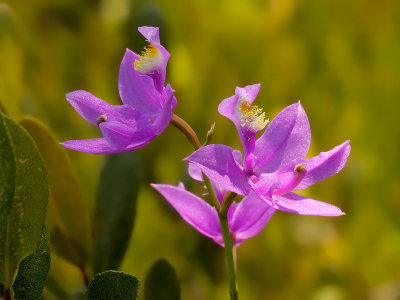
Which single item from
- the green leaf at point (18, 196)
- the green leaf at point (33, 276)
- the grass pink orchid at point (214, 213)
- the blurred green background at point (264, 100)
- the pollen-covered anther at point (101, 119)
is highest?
the pollen-covered anther at point (101, 119)

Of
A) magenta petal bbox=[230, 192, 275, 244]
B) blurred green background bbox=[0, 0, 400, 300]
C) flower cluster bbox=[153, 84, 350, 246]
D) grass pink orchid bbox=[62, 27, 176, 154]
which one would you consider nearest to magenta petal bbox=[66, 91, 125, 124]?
grass pink orchid bbox=[62, 27, 176, 154]

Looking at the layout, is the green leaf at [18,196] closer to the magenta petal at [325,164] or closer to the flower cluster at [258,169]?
the flower cluster at [258,169]

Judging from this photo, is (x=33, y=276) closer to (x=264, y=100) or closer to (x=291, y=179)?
(x=291, y=179)

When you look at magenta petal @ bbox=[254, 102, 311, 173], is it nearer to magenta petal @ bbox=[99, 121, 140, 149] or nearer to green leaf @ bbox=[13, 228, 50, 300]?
magenta petal @ bbox=[99, 121, 140, 149]

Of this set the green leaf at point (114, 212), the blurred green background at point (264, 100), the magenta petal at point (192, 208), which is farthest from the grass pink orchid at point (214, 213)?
the blurred green background at point (264, 100)

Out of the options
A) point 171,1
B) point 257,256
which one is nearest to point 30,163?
point 257,256
